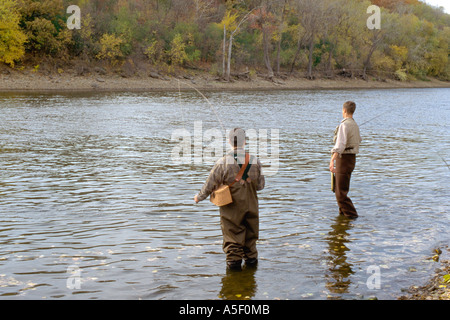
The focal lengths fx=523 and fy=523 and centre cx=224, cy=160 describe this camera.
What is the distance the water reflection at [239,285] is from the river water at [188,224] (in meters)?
0.02

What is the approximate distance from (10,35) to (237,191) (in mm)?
51885

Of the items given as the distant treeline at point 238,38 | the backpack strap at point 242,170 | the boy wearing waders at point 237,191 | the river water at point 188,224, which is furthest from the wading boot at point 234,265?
the distant treeline at point 238,38

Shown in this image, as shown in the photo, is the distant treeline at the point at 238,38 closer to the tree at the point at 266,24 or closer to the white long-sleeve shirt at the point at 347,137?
the tree at the point at 266,24

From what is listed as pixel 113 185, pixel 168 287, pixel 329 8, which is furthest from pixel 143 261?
pixel 329 8

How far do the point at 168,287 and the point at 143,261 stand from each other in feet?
3.02

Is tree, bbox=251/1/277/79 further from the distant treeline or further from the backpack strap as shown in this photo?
the backpack strap

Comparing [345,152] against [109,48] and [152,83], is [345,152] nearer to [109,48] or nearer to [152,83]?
[152,83]

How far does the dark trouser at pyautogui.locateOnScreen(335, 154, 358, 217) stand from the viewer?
27.8ft

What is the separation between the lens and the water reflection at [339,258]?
19.5 ft

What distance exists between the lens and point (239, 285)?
5941 millimetres

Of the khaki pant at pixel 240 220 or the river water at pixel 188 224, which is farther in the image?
the khaki pant at pixel 240 220

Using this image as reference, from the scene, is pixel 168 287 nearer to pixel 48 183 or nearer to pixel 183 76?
pixel 48 183

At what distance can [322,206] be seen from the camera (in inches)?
380

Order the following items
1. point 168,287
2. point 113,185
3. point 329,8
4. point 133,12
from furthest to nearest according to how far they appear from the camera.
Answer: point 329,8, point 133,12, point 113,185, point 168,287
